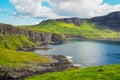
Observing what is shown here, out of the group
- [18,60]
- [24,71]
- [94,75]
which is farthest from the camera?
[18,60]

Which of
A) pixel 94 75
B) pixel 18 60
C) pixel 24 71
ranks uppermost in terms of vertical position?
pixel 94 75

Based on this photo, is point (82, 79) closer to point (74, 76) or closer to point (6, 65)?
point (74, 76)

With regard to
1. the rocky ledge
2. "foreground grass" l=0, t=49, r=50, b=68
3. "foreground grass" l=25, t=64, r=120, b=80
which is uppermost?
"foreground grass" l=25, t=64, r=120, b=80

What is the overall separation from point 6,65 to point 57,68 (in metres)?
26.3

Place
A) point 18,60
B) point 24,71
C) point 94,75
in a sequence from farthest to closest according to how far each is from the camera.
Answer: point 18,60 < point 24,71 < point 94,75

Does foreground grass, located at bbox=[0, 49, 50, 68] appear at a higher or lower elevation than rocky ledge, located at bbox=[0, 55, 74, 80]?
higher

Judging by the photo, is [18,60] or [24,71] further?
[18,60]

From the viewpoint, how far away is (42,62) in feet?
457

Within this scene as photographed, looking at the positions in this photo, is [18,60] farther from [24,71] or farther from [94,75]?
[94,75]

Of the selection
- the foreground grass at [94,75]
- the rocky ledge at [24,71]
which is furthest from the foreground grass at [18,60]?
the foreground grass at [94,75]

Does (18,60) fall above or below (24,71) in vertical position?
above

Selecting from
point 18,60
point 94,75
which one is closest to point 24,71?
point 18,60

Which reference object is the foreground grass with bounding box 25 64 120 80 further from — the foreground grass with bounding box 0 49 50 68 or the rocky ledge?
the foreground grass with bounding box 0 49 50 68

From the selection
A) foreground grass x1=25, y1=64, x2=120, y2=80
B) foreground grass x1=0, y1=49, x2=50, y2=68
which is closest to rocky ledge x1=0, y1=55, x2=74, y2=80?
foreground grass x1=0, y1=49, x2=50, y2=68
